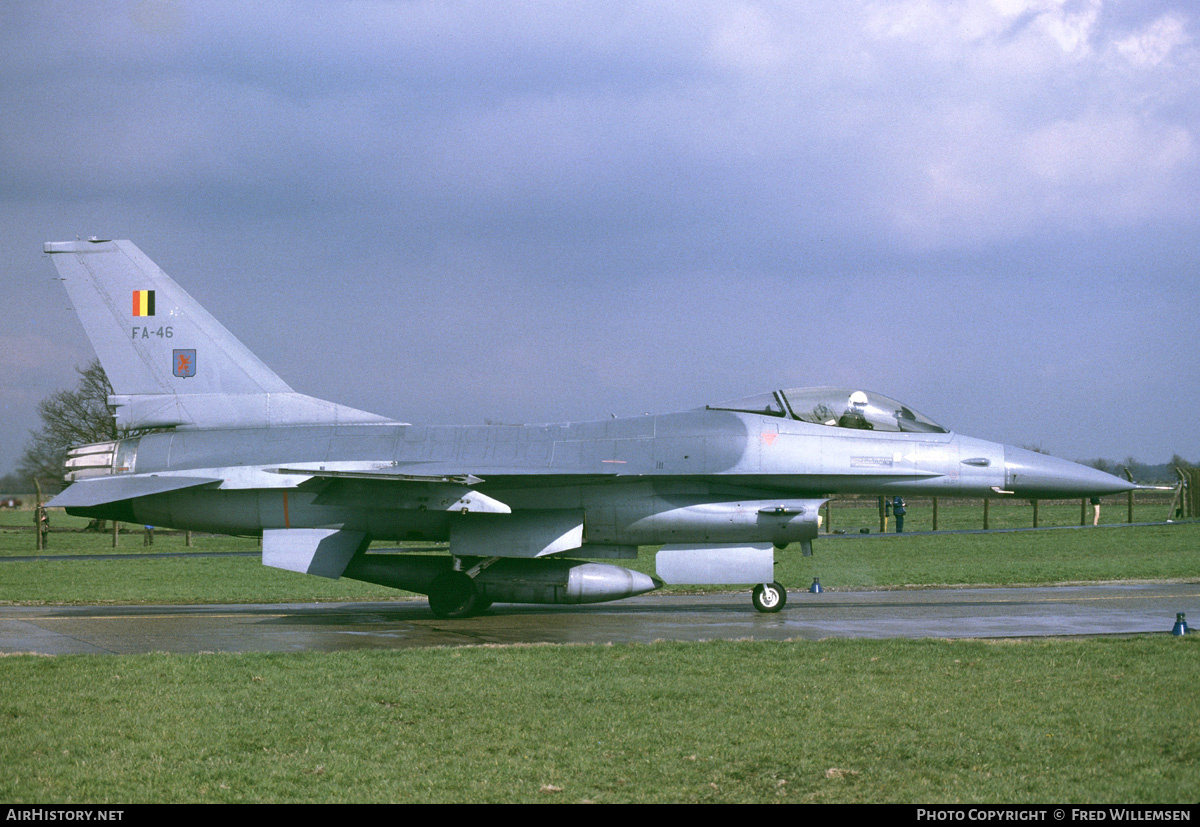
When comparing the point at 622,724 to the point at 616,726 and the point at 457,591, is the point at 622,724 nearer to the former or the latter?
the point at 616,726

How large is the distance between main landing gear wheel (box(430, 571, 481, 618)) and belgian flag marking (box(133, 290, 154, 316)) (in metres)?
6.31

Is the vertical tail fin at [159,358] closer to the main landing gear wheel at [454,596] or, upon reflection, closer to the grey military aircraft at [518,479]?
the grey military aircraft at [518,479]

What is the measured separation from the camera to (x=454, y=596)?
52.9 ft

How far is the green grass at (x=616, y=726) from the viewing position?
6.12m

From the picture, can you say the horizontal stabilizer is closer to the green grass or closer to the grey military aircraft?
the grey military aircraft

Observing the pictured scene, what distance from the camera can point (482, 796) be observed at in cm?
598

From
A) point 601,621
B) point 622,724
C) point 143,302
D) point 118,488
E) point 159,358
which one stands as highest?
point 143,302

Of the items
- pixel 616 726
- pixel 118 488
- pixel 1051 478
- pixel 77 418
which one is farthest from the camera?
pixel 77 418

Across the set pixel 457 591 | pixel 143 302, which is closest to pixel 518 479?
pixel 457 591

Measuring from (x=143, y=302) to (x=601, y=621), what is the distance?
8.86 m

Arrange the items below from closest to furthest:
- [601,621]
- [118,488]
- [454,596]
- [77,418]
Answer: [601,621], [118,488], [454,596], [77,418]

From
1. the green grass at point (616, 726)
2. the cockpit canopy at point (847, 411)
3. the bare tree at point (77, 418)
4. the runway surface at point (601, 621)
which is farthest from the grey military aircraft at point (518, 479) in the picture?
the bare tree at point (77, 418)

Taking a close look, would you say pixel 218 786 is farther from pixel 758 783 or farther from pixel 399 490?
pixel 399 490
